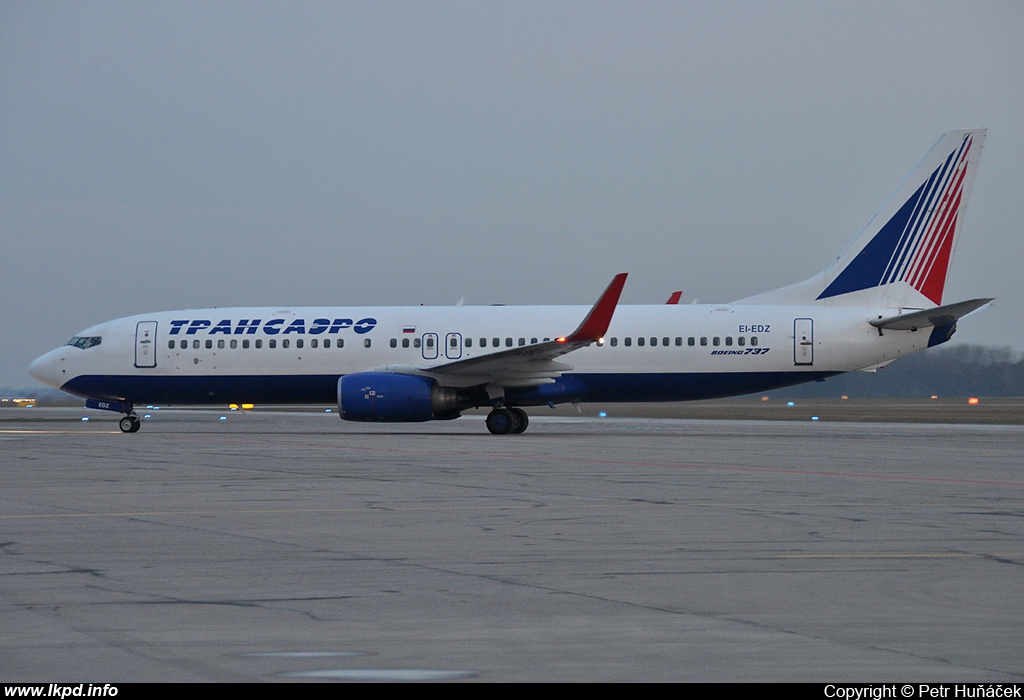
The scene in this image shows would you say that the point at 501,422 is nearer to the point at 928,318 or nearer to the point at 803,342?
the point at 803,342

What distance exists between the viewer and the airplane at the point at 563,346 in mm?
28469

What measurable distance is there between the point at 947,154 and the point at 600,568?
82.1 feet

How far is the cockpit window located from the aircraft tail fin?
19895 mm

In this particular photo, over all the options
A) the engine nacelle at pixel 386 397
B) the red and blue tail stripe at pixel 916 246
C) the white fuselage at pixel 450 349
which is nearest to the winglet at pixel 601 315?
the white fuselage at pixel 450 349

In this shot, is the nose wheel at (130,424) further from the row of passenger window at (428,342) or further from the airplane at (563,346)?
the row of passenger window at (428,342)

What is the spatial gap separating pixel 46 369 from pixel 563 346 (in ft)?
49.9

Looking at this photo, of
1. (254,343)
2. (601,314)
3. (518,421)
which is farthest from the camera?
(254,343)

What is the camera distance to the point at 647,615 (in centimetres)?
621

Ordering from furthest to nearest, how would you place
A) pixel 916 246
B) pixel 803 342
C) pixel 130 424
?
pixel 130 424 < pixel 916 246 < pixel 803 342

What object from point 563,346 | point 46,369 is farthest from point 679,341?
point 46,369

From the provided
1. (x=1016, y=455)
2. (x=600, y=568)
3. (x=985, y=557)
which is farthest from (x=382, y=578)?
(x=1016, y=455)

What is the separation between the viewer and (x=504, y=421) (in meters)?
28.6

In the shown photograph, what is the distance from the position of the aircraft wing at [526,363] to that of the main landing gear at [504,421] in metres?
0.61

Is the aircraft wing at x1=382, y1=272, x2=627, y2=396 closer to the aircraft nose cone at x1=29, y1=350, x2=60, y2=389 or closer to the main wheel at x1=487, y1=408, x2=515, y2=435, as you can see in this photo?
the main wheel at x1=487, y1=408, x2=515, y2=435
